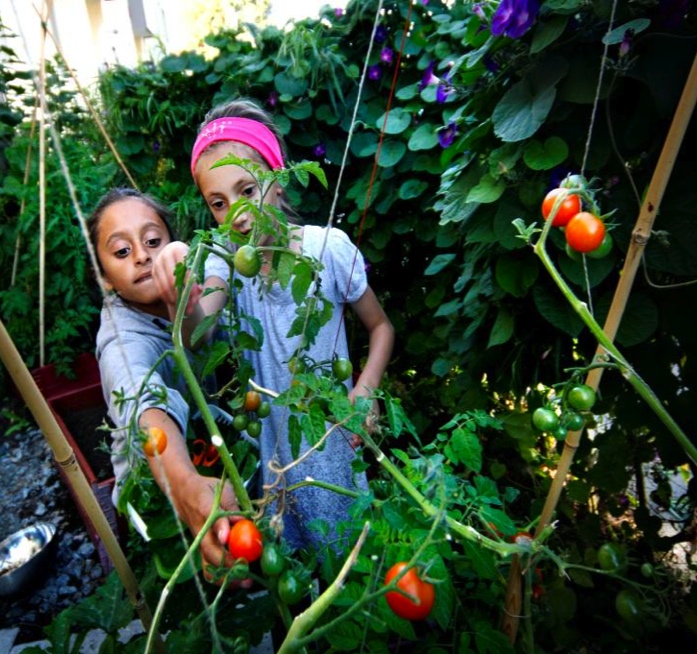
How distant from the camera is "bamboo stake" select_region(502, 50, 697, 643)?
1.77ft

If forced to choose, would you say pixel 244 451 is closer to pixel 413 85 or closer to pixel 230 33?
pixel 413 85

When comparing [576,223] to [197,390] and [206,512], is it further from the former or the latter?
[206,512]

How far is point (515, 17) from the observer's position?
792 mm

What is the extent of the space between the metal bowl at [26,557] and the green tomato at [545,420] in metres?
1.65

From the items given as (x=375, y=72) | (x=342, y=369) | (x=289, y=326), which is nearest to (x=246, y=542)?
(x=342, y=369)

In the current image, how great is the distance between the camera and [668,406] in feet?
3.11

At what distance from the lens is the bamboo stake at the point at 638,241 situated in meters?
0.54

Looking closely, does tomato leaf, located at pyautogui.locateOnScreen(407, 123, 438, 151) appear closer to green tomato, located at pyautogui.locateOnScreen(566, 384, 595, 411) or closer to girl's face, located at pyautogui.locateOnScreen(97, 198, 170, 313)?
girl's face, located at pyautogui.locateOnScreen(97, 198, 170, 313)

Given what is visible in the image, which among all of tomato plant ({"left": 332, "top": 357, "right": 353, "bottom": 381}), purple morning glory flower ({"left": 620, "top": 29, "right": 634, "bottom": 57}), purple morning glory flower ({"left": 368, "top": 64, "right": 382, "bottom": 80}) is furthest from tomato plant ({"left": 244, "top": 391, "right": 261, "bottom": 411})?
purple morning glory flower ({"left": 368, "top": 64, "right": 382, "bottom": 80})

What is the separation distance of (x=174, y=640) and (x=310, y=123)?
1.85 meters

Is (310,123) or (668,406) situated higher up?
(310,123)

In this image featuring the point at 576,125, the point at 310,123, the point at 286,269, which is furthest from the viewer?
the point at 310,123

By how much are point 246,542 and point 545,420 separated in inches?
12.5

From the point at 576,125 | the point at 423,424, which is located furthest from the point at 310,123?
the point at 576,125
